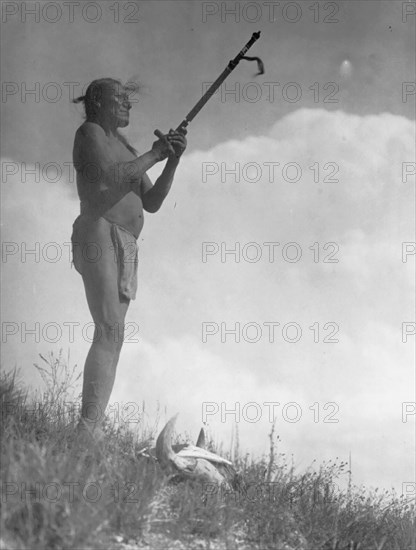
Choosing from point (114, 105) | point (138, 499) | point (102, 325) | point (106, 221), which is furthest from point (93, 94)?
point (138, 499)

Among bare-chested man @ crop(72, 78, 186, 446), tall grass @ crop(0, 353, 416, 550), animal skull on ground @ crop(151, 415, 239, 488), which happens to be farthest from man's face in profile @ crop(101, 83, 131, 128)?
animal skull on ground @ crop(151, 415, 239, 488)

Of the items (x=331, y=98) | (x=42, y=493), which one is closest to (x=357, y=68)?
(x=331, y=98)

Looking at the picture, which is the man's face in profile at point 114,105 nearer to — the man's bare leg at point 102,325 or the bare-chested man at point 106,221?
the bare-chested man at point 106,221

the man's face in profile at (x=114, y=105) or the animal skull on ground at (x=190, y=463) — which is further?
the man's face in profile at (x=114, y=105)

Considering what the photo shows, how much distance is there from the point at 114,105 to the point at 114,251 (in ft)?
3.45

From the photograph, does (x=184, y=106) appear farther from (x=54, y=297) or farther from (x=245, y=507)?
(x=245, y=507)

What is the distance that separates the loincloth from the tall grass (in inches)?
31.0

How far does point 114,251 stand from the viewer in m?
5.59

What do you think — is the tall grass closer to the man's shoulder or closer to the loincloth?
the loincloth

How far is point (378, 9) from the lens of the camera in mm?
6988

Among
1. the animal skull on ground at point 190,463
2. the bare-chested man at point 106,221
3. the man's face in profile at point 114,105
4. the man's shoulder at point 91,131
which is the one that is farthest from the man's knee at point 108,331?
the man's face in profile at point 114,105

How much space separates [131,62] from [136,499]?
141 inches

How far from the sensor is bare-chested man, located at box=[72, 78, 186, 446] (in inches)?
212

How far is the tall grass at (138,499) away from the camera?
4.12m
